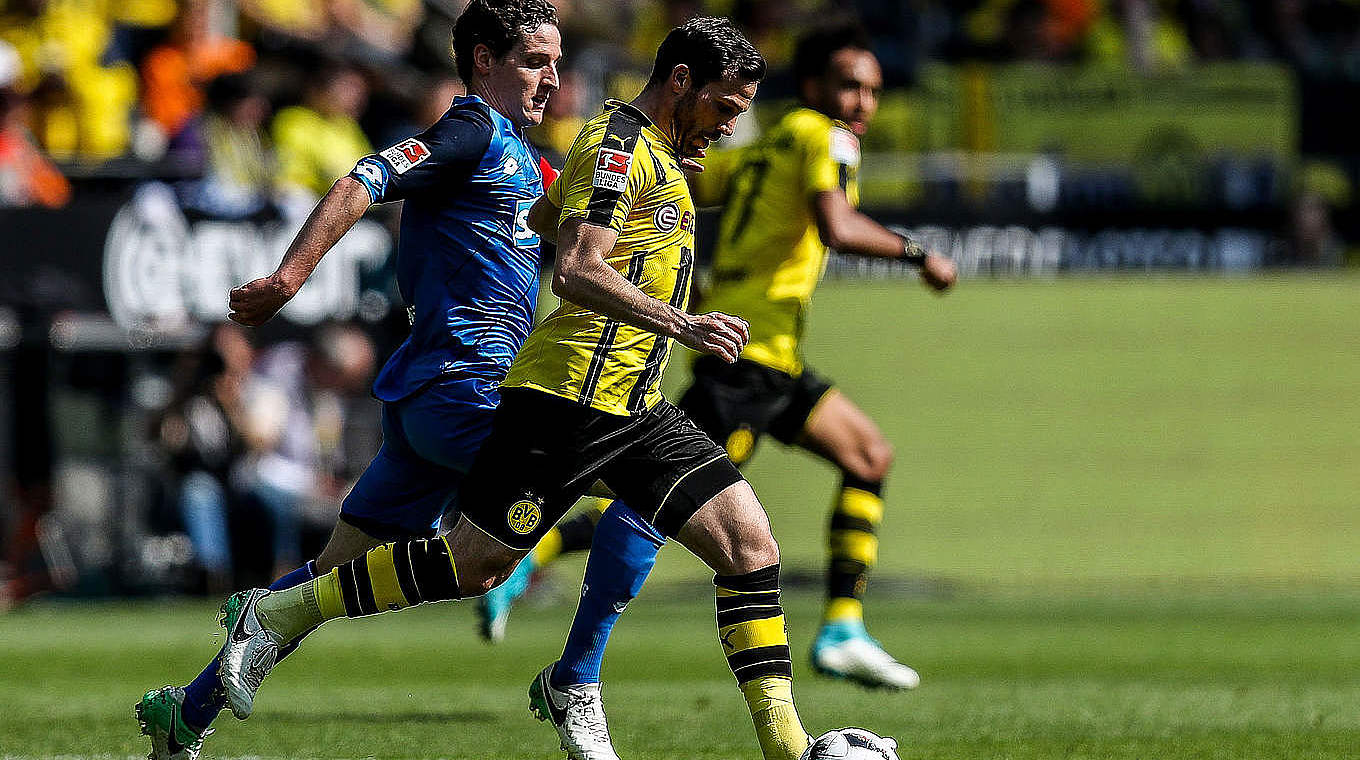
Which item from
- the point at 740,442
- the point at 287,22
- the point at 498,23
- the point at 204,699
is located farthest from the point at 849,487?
the point at 287,22

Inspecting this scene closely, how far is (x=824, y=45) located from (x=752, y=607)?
3627 millimetres

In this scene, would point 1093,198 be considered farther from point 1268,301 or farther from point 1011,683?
point 1011,683

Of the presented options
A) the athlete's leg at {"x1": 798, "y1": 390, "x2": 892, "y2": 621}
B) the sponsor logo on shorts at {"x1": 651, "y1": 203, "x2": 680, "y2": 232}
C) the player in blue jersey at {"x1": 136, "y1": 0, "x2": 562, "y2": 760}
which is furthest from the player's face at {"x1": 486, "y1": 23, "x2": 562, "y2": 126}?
the athlete's leg at {"x1": 798, "y1": 390, "x2": 892, "y2": 621}

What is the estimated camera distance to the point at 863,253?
7.56m

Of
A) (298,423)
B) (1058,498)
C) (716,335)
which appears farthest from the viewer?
(1058,498)

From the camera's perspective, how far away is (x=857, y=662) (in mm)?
7734

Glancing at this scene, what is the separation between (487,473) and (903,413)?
1025 cm

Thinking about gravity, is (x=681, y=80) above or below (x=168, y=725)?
above

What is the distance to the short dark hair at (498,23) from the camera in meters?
5.75

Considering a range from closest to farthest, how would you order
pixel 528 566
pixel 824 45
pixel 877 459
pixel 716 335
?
pixel 716 335, pixel 528 566, pixel 824 45, pixel 877 459

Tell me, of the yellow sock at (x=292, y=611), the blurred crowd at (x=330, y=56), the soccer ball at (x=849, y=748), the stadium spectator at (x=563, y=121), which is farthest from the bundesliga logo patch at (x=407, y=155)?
the blurred crowd at (x=330, y=56)

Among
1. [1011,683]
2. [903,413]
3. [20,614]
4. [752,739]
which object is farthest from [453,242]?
[903,413]

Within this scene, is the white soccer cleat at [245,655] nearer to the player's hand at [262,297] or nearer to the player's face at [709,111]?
the player's hand at [262,297]

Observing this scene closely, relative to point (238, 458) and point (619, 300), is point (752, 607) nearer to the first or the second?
point (619, 300)
